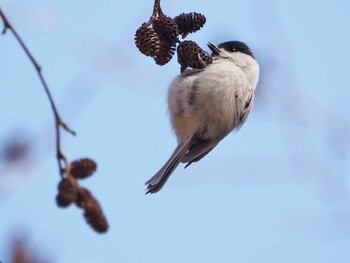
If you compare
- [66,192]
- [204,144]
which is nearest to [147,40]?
[66,192]

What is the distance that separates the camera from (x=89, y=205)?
124 centimetres

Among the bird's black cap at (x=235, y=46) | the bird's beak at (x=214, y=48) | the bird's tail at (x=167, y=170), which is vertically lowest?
the bird's tail at (x=167, y=170)

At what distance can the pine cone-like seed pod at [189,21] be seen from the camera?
197cm

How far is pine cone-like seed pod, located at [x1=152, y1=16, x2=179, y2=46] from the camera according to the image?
1.83 metres

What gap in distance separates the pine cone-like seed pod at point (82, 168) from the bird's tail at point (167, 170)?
1008mm

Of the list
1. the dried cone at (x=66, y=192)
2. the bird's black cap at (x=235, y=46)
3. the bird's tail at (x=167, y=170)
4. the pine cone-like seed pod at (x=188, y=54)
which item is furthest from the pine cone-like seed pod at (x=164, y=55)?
the bird's black cap at (x=235, y=46)

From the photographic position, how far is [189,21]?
1970 millimetres

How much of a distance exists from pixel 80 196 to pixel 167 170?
A: 1282 millimetres

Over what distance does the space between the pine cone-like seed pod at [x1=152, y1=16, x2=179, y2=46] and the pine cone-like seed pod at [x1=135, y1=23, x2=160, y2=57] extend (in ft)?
0.10

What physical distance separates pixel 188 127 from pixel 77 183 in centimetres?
151

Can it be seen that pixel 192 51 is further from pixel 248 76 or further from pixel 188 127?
pixel 248 76

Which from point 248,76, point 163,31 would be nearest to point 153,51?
point 163,31

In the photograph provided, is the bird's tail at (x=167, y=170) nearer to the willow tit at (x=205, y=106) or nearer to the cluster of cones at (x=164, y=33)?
the willow tit at (x=205, y=106)

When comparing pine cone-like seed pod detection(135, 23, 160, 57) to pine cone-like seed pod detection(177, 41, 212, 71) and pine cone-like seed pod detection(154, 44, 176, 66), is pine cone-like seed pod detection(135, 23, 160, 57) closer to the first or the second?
pine cone-like seed pod detection(154, 44, 176, 66)
